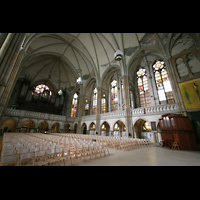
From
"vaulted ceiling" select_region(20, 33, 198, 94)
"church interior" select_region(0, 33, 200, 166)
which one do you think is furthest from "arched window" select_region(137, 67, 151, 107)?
"vaulted ceiling" select_region(20, 33, 198, 94)

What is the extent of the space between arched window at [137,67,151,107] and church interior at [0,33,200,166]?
0.15 m

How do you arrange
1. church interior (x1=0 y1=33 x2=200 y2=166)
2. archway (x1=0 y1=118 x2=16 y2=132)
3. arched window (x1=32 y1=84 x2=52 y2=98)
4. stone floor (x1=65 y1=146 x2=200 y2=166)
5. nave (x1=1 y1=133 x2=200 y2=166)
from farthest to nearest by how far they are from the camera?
arched window (x1=32 y1=84 x2=52 y2=98) < archway (x1=0 y1=118 x2=16 y2=132) < church interior (x1=0 y1=33 x2=200 y2=166) < stone floor (x1=65 y1=146 x2=200 y2=166) < nave (x1=1 y1=133 x2=200 y2=166)

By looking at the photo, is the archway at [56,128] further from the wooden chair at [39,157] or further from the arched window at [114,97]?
the wooden chair at [39,157]

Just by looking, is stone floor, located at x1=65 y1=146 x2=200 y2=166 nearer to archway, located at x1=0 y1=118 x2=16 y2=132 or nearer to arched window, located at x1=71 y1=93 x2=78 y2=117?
archway, located at x1=0 y1=118 x2=16 y2=132

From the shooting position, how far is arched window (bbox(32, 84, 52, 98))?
21.2 meters

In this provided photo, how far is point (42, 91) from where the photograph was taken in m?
22.4

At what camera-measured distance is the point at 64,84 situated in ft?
81.7

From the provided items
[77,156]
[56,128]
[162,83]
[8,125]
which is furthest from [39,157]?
[56,128]

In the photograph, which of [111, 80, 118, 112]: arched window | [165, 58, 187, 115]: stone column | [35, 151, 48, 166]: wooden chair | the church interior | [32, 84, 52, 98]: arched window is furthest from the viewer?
[32, 84, 52, 98]: arched window

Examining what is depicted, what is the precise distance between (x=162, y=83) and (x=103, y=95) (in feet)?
34.8

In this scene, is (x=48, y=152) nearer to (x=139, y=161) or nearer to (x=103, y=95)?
(x=139, y=161)
